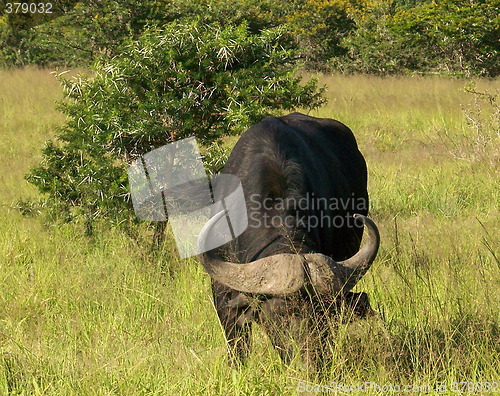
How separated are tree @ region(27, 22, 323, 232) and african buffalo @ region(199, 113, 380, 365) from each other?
3.08ft

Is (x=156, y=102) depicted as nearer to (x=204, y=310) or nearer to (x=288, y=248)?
(x=204, y=310)

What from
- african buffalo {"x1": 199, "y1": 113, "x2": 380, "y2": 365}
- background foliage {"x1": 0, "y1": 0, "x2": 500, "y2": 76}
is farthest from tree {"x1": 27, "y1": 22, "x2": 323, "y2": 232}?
background foliage {"x1": 0, "y1": 0, "x2": 500, "y2": 76}

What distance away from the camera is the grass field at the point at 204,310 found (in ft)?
11.1

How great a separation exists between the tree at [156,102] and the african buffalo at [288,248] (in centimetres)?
94

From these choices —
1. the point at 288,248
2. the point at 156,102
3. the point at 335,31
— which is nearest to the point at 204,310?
the point at 288,248

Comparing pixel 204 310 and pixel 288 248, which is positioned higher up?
pixel 288 248

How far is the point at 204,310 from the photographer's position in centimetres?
454

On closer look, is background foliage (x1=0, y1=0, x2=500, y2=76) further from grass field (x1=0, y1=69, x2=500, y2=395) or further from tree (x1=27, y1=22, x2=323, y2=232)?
tree (x1=27, y1=22, x2=323, y2=232)

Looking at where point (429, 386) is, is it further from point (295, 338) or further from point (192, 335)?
point (192, 335)

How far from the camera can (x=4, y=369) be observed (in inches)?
139

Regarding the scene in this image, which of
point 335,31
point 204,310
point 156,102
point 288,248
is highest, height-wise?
point 156,102

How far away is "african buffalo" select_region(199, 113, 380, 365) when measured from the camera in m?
3.32

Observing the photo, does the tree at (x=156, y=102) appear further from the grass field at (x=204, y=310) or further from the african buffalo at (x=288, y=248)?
the african buffalo at (x=288, y=248)

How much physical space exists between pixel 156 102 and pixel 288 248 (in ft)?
8.53
